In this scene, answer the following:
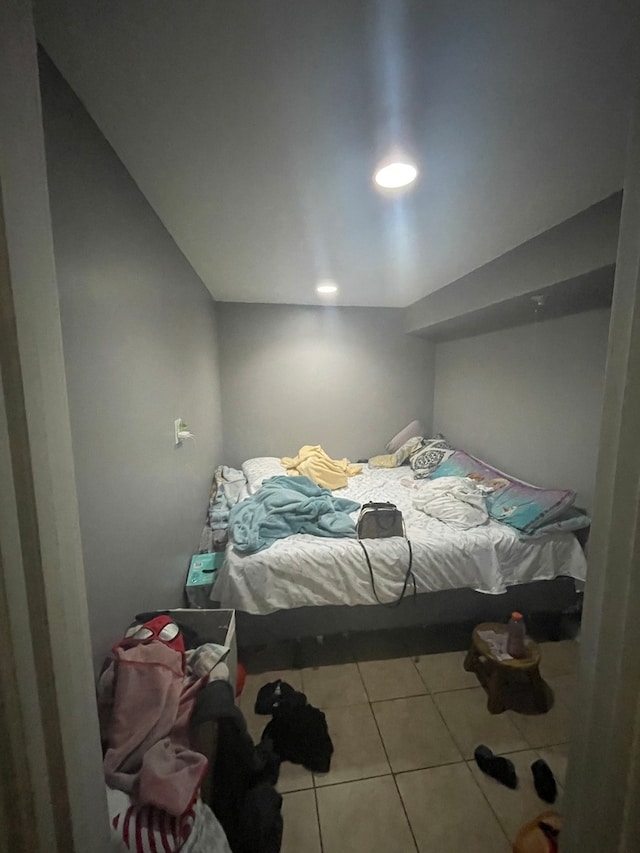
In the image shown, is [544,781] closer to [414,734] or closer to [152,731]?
[414,734]

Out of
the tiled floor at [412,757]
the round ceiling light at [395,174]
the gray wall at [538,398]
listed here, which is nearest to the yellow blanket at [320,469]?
the gray wall at [538,398]

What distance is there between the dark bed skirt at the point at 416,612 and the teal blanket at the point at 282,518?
378 mm

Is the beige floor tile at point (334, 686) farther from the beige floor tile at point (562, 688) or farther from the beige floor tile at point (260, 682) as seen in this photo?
the beige floor tile at point (562, 688)

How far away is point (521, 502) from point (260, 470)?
81.2 inches

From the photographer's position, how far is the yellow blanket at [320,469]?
308cm

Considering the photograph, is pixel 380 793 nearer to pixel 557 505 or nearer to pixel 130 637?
pixel 130 637

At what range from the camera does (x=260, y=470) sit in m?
3.22

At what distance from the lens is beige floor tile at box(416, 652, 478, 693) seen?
180cm

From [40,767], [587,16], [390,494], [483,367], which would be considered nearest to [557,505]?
[390,494]

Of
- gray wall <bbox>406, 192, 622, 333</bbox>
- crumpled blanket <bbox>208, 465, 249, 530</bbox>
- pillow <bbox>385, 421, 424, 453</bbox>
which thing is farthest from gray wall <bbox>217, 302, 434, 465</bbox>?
gray wall <bbox>406, 192, 622, 333</bbox>

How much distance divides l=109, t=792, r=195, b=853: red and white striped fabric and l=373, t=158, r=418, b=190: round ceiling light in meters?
1.91

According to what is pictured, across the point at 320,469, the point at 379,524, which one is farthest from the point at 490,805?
the point at 320,469

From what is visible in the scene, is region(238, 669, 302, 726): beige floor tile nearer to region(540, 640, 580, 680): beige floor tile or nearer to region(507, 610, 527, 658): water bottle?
region(507, 610, 527, 658): water bottle

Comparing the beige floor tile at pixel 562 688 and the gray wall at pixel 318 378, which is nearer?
the beige floor tile at pixel 562 688
